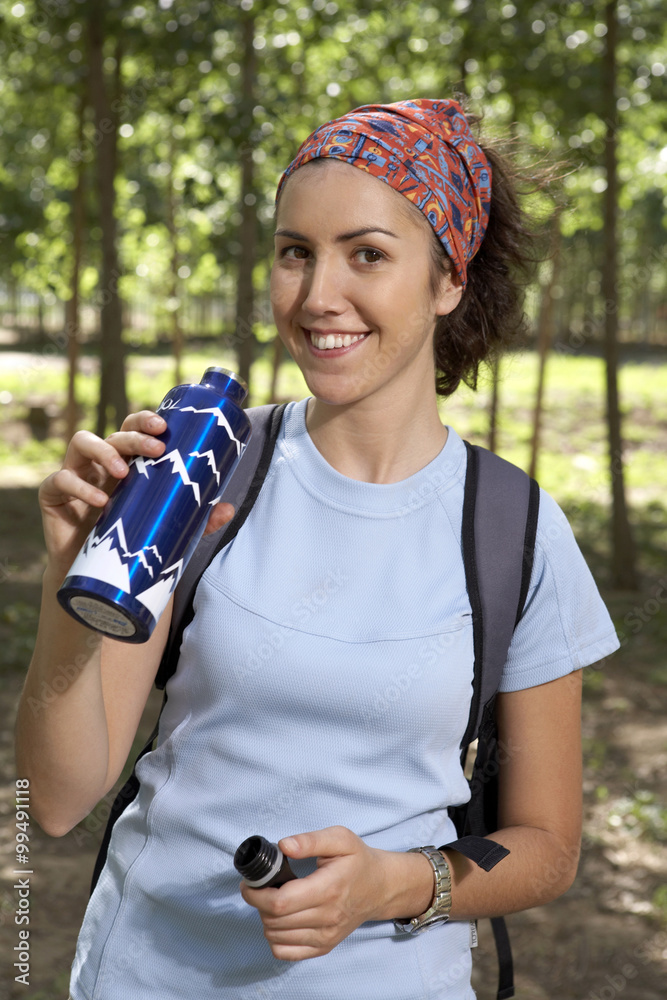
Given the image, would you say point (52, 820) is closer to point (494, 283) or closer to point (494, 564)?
point (494, 564)

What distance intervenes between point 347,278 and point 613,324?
7442 millimetres

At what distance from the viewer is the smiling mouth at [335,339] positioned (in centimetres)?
156

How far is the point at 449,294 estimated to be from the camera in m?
1.75

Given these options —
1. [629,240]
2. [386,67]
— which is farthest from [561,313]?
[386,67]

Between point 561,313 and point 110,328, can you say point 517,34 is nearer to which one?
point 110,328

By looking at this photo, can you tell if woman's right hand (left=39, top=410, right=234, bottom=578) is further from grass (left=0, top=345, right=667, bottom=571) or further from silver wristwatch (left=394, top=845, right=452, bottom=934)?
grass (left=0, top=345, right=667, bottom=571)

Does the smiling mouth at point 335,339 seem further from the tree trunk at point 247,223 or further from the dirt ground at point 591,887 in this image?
the tree trunk at point 247,223

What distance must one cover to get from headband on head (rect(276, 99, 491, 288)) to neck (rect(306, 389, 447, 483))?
31cm

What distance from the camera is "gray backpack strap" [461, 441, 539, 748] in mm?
1552

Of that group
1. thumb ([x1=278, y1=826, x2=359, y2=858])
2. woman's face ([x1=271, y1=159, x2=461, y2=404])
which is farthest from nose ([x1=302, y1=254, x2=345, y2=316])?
thumb ([x1=278, y1=826, x2=359, y2=858])

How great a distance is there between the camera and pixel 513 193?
190 centimetres

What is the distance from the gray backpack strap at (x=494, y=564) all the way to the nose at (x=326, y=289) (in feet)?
1.34

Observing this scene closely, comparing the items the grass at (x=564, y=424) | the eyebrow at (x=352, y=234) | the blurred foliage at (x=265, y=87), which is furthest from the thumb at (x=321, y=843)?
the grass at (x=564, y=424)

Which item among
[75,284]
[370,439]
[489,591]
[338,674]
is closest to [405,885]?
[338,674]
